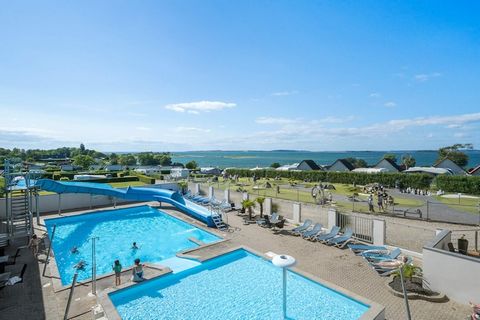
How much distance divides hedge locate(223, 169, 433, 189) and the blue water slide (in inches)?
903

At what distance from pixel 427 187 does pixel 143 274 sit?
101ft

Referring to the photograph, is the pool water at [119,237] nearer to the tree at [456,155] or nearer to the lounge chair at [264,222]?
the lounge chair at [264,222]

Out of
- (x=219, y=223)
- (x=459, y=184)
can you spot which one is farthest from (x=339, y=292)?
(x=459, y=184)

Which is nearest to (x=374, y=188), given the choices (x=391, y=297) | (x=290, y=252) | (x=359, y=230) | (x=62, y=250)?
(x=359, y=230)

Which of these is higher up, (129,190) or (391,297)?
(129,190)

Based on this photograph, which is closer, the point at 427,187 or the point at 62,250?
the point at 62,250

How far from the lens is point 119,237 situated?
15.9 m

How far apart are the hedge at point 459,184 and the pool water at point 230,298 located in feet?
86.2

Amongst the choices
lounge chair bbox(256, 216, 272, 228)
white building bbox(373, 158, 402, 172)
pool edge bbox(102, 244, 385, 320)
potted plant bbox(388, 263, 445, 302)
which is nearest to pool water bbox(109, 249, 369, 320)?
pool edge bbox(102, 244, 385, 320)

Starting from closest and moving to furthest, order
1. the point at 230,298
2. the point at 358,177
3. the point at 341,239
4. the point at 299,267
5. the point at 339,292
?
the point at 339,292
the point at 230,298
the point at 299,267
the point at 341,239
the point at 358,177

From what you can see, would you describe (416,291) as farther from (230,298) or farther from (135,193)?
(135,193)

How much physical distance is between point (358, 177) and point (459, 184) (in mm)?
9817

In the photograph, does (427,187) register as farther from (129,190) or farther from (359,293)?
(129,190)

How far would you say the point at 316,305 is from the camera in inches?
320
